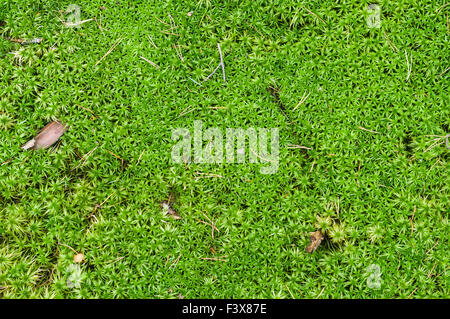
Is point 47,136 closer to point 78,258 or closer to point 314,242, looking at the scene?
point 78,258

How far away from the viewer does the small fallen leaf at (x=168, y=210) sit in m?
3.21

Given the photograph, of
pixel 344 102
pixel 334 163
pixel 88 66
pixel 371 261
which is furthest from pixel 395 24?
pixel 88 66

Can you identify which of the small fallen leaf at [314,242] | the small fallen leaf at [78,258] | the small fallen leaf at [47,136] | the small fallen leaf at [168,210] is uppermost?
the small fallen leaf at [47,136]

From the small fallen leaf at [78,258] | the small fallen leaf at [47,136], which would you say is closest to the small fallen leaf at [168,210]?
the small fallen leaf at [78,258]

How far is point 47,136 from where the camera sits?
10.7 ft

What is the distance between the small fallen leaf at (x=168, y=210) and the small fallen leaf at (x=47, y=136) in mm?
1195

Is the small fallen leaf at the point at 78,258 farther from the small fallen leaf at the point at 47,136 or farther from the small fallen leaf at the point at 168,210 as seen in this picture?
the small fallen leaf at the point at 47,136

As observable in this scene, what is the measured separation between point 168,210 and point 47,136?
53.2 inches

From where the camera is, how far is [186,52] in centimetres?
338

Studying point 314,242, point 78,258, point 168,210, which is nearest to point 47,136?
point 78,258

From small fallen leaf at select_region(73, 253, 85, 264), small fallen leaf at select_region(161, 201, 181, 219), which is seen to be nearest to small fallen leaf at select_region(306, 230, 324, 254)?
small fallen leaf at select_region(161, 201, 181, 219)
